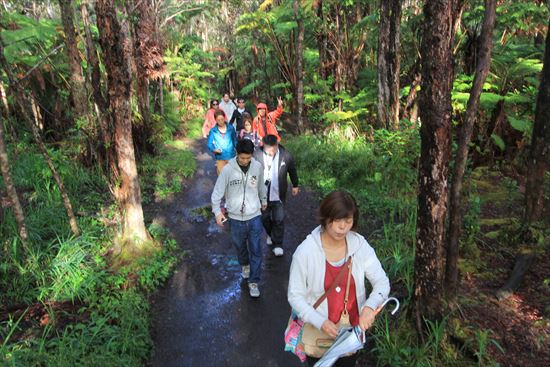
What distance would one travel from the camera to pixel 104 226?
6598 millimetres

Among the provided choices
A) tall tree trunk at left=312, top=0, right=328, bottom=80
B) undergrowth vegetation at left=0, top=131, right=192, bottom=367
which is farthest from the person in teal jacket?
tall tree trunk at left=312, top=0, right=328, bottom=80

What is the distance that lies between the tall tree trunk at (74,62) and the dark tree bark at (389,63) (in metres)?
7.16

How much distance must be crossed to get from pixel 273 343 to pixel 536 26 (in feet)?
32.4

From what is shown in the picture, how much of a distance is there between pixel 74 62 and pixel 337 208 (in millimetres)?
8857

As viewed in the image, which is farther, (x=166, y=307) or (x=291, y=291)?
(x=166, y=307)

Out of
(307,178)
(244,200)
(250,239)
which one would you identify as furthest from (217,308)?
(307,178)

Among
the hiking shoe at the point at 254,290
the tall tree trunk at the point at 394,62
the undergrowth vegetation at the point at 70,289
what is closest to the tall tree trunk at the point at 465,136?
the hiking shoe at the point at 254,290

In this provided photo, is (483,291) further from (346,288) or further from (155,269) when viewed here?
(155,269)

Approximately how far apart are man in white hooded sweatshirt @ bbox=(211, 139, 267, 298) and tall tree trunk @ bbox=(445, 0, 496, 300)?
2.25m

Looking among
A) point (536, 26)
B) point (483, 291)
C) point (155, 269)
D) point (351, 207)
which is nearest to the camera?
point (351, 207)

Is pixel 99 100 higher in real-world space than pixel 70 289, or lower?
higher

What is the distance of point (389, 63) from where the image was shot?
384 inches

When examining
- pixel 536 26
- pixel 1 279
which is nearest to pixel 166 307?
pixel 1 279

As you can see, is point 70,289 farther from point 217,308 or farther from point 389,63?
point 389,63
